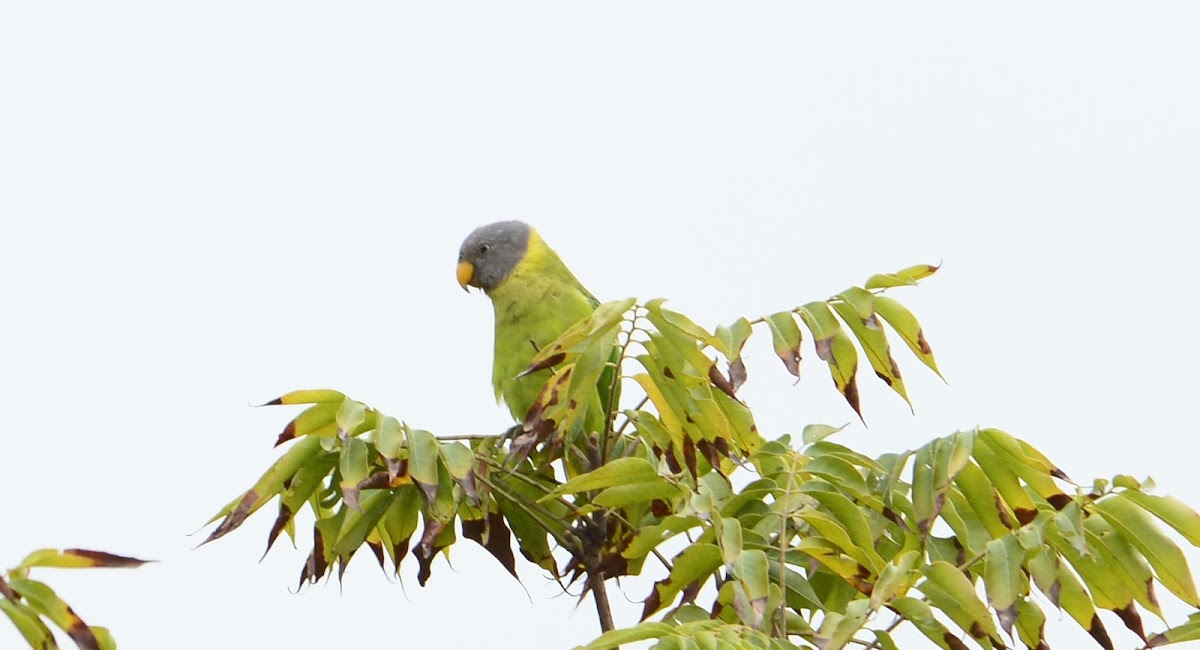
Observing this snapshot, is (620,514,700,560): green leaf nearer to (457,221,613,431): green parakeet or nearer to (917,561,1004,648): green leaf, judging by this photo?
(917,561,1004,648): green leaf

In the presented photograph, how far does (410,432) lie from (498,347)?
227 cm

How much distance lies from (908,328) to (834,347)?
0.61 ft

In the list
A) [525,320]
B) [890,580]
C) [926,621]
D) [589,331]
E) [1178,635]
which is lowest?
[1178,635]

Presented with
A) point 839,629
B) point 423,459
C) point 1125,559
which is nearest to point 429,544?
point 423,459

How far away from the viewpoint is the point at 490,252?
6004 millimetres

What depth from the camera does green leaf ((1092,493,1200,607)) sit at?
120 inches

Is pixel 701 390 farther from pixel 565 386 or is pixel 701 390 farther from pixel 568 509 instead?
pixel 568 509

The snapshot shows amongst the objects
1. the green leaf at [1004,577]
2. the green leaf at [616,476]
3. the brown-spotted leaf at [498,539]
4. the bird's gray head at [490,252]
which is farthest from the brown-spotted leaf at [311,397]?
the bird's gray head at [490,252]

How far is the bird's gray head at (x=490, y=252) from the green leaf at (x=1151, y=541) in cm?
309

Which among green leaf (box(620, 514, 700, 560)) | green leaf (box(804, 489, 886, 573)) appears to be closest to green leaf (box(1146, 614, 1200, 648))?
green leaf (box(804, 489, 886, 573))

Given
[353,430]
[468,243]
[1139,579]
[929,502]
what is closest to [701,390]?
[929,502]

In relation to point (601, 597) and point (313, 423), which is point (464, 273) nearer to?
point (601, 597)

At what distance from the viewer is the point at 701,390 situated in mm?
3135

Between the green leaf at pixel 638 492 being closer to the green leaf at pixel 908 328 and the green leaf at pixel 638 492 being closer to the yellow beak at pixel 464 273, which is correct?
the green leaf at pixel 908 328
